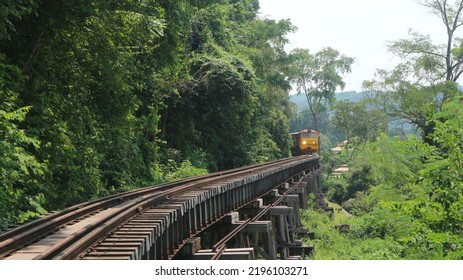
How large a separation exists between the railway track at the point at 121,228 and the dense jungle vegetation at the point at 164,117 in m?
1.76

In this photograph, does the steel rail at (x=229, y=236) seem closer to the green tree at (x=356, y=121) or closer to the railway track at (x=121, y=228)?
the railway track at (x=121, y=228)

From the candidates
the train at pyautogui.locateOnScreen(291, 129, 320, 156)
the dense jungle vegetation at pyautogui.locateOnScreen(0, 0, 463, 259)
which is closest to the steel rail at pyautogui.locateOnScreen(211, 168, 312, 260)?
the dense jungle vegetation at pyautogui.locateOnScreen(0, 0, 463, 259)

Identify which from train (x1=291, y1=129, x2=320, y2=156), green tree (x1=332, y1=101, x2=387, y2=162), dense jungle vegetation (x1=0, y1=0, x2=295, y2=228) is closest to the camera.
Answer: dense jungle vegetation (x1=0, y1=0, x2=295, y2=228)

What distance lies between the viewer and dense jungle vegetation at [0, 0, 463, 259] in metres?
10.3

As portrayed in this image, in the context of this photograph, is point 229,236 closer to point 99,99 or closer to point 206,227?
point 206,227

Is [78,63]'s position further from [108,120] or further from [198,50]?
[198,50]

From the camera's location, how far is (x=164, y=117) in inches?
1072

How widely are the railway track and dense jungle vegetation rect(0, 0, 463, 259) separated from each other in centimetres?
176

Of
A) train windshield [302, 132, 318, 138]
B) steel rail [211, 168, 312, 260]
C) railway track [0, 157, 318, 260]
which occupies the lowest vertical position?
steel rail [211, 168, 312, 260]

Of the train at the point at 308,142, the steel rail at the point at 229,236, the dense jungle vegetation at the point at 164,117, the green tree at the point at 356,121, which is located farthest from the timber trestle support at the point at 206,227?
the green tree at the point at 356,121

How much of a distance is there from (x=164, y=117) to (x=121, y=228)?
63.3 ft

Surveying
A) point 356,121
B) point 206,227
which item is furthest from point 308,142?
point 206,227

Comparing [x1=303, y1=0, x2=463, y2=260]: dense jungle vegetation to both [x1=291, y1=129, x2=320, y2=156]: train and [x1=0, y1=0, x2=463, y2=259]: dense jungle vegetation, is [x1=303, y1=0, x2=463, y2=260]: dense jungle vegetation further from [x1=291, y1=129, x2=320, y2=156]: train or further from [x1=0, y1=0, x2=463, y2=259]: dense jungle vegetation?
[x1=291, y1=129, x2=320, y2=156]: train
